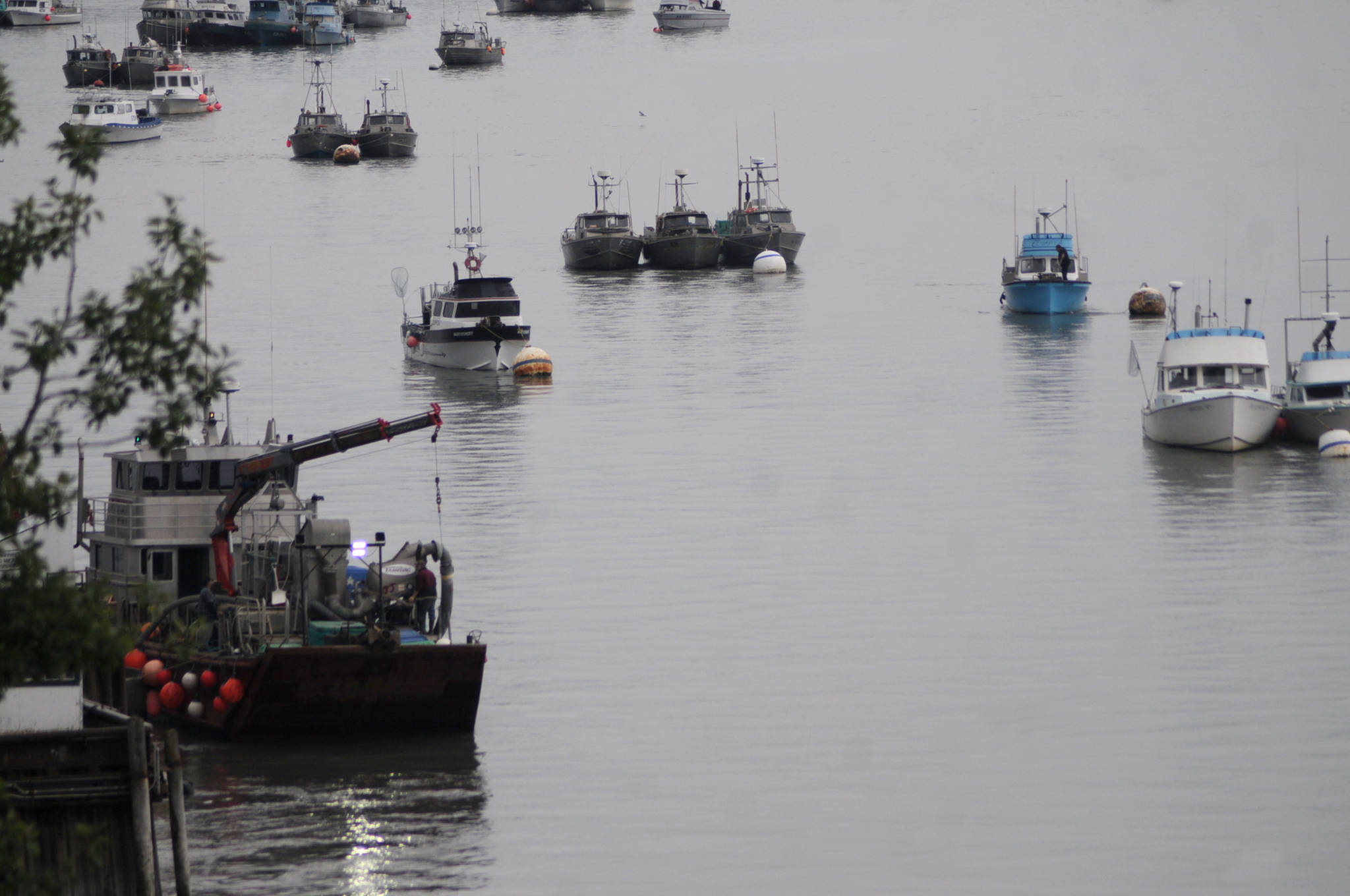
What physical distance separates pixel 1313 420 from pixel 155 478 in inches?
1261

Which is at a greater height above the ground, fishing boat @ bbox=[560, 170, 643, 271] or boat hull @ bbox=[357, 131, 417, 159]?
boat hull @ bbox=[357, 131, 417, 159]

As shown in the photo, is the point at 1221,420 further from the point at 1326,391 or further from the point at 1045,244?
the point at 1045,244

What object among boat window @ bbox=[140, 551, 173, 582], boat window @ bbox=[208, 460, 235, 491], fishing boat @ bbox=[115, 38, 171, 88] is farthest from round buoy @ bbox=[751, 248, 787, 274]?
fishing boat @ bbox=[115, 38, 171, 88]

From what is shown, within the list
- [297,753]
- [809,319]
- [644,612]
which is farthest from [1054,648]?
[809,319]

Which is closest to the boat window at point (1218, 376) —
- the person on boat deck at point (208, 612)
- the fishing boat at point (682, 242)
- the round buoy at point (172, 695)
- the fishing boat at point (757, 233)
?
the person on boat deck at point (208, 612)

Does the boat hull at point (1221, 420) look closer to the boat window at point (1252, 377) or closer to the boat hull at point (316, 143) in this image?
the boat window at point (1252, 377)

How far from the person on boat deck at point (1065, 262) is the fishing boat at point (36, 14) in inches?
5596

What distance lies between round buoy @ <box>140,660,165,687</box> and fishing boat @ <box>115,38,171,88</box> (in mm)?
134710

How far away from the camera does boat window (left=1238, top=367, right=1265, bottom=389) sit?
49.5 metres

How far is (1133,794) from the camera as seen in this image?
24.3 m

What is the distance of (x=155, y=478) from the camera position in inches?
1089

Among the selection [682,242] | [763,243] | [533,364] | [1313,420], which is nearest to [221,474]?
[1313,420]

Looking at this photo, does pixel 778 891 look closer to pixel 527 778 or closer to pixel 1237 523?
pixel 527 778

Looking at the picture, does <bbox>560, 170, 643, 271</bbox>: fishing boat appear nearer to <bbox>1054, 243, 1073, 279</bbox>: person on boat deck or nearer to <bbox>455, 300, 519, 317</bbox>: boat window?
<bbox>1054, 243, 1073, 279</bbox>: person on boat deck
